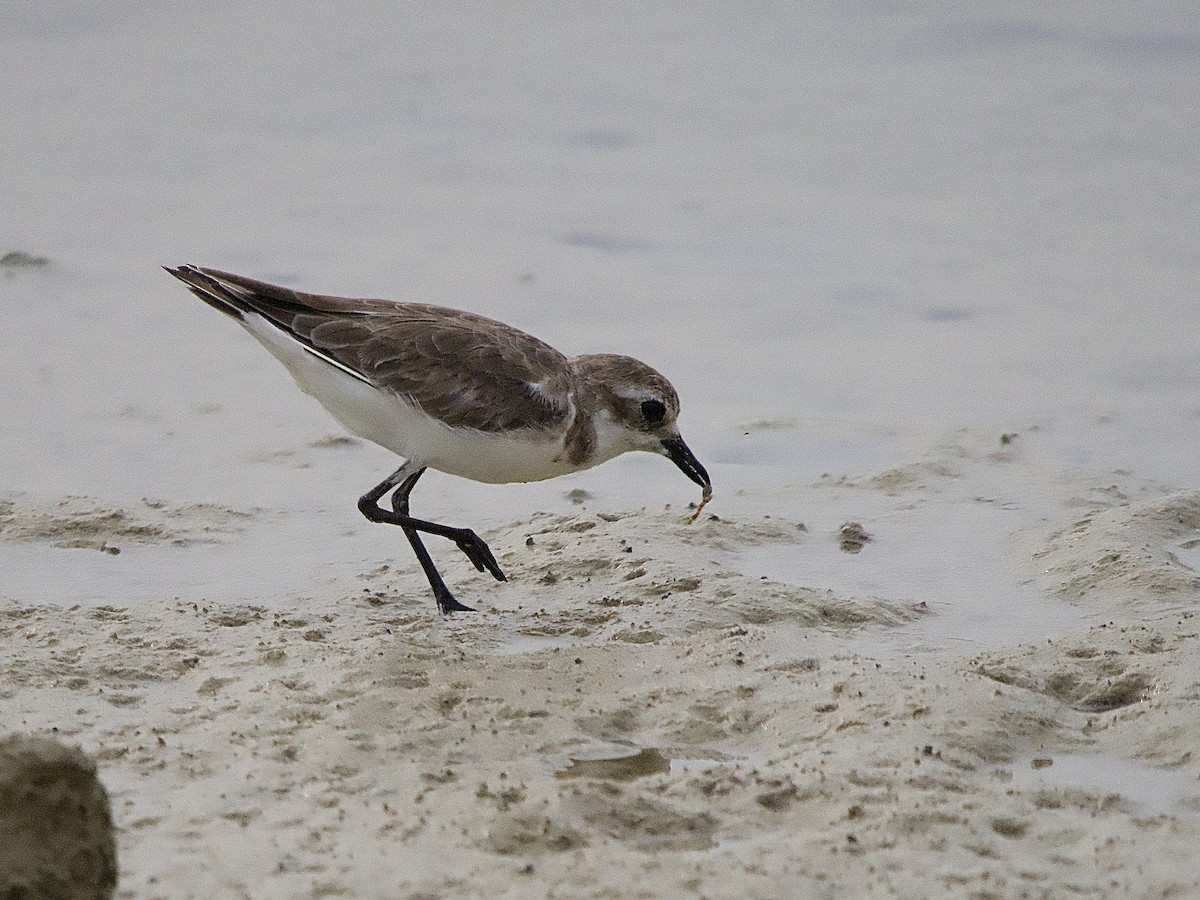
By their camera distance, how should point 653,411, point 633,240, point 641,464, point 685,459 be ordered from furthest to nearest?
point 633,240 < point 641,464 < point 685,459 < point 653,411

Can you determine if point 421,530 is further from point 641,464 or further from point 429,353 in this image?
point 641,464

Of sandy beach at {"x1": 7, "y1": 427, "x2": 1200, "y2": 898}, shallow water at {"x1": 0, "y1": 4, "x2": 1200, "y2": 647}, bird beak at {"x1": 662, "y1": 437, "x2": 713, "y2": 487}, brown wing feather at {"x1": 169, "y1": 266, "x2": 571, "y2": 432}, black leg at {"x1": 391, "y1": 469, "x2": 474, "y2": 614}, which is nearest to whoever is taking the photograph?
sandy beach at {"x1": 7, "y1": 427, "x2": 1200, "y2": 898}

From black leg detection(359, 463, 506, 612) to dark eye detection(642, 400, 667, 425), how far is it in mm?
916

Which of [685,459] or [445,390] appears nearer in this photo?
[445,390]

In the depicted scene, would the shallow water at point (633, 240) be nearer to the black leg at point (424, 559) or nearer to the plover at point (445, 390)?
the black leg at point (424, 559)

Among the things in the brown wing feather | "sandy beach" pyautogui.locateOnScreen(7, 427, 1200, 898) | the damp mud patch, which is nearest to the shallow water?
the damp mud patch

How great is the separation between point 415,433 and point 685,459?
49.9 inches

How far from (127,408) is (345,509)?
1.78m

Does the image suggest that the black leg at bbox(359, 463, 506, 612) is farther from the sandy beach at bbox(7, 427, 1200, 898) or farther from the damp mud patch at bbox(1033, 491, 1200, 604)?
the damp mud patch at bbox(1033, 491, 1200, 604)

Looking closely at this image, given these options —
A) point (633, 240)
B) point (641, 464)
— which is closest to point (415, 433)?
point (641, 464)

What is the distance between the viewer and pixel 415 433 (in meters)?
7.00

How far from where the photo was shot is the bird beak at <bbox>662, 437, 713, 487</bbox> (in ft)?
24.4

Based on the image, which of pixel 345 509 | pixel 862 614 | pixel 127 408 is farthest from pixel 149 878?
pixel 127 408

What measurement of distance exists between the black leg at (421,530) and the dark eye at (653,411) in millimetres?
916
